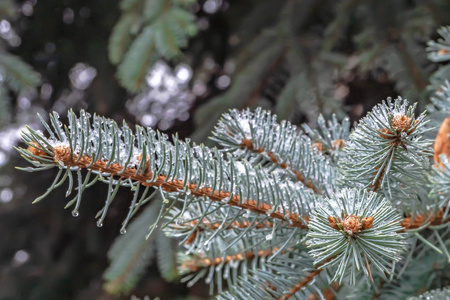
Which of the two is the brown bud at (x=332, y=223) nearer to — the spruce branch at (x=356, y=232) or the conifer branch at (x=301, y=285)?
the spruce branch at (x=356, y=232)

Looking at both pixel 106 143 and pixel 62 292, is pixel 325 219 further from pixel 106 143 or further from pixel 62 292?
pixel 62 292

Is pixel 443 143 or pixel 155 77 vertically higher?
pixel 155 77

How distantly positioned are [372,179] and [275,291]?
0.47 feet

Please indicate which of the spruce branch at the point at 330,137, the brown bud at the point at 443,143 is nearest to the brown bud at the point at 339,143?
the spruce branch at the point at 330,137

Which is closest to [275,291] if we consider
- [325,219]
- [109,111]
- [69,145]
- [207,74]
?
[325,219]

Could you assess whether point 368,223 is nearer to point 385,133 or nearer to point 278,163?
point 385,133

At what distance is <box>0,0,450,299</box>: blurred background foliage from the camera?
1.05 m

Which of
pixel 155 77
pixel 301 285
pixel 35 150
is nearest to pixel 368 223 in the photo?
pixel 301 285

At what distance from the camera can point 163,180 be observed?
0.38 metres

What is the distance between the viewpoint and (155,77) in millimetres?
1674

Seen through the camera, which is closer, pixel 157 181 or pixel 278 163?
pixel 157 181


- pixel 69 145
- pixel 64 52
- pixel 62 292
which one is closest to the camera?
pixel 69 145

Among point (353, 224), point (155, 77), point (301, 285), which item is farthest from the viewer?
point (155, 77)

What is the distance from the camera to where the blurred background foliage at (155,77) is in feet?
3.45
